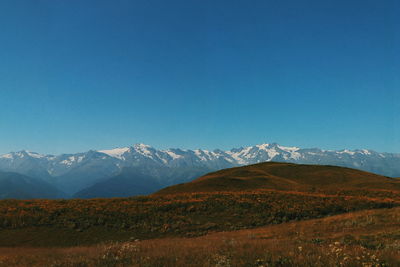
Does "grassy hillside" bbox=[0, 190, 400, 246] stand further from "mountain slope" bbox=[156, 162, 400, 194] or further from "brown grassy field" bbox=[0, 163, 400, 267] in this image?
"mountain slope" bbox=[156, 162, 400, 194]

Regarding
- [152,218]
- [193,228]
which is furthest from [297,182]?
[152,218]

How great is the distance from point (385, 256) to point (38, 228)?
27290mm

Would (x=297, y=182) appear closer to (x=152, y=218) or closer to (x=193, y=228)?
(x=193, y=228)

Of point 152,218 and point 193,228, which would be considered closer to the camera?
point 193,228

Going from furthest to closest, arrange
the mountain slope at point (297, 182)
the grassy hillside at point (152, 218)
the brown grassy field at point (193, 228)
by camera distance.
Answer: the mountain slope at point (297, 182) → the grassy hillside at point (152, 218) → the brown grassy field at point (193, 228)

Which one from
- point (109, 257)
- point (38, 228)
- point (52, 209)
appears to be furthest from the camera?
point (52, 209)

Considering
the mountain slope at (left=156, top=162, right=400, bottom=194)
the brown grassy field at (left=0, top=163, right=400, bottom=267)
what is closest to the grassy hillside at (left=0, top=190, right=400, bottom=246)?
the brown grassy field at (left=0, top=163, right=400, bottom=267)

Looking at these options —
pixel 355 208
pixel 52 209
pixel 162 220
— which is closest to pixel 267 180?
pixel 355 208

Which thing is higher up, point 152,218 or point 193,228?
point 152,218

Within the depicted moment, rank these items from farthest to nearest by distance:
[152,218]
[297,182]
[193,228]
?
[297,182], [152,218], [193,228]

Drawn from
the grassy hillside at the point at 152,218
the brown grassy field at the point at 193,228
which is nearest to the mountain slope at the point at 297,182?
the brown grassy field at the point at 193,228

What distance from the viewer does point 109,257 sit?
9.52 m

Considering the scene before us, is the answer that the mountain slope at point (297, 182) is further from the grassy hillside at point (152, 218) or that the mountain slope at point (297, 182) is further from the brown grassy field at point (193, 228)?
the grassy hillside at point (152, 218)

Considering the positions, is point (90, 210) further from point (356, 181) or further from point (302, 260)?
point (356, 181)
